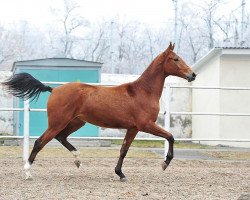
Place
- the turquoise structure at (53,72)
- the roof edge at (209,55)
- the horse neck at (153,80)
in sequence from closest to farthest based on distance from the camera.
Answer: the horse neck at (153,80) < the turquoise structure at (53,72) < the roof edge at (209,55)

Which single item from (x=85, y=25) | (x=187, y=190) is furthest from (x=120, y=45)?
(x=187, y=190)

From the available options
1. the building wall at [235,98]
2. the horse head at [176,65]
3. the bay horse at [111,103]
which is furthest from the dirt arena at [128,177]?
the building wall at [235,98]

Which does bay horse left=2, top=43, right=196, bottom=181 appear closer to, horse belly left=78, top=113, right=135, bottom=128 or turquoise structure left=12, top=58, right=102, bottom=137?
horse belly left=78, top=113, right=135, bottom=128

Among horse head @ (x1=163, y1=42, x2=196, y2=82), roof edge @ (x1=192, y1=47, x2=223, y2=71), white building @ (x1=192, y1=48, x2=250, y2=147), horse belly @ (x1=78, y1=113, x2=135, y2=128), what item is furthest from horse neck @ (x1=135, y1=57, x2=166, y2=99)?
roof edge @ (x1=192, y1=47, x2=223, y2=71)

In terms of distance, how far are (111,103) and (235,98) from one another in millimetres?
8843

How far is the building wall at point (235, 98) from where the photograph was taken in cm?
1451

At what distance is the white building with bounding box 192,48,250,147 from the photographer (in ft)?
47.6

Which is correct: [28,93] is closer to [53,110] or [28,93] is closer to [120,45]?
[53,110]

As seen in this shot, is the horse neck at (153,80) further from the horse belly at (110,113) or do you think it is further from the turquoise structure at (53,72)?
the turquoise structure at (53,72)

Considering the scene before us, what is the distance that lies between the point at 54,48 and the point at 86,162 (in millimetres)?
37379

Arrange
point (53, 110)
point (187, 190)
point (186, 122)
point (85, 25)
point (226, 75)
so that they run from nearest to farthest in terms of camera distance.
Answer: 1. point (187, 190)
2. point (53, 110)
3. point (226, 75)
4. point (186, 122)
5. point (85, 25)

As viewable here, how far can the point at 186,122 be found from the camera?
1730cm

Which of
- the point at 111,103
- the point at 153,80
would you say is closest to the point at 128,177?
the point at 111,103

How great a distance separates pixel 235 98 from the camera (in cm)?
1480
